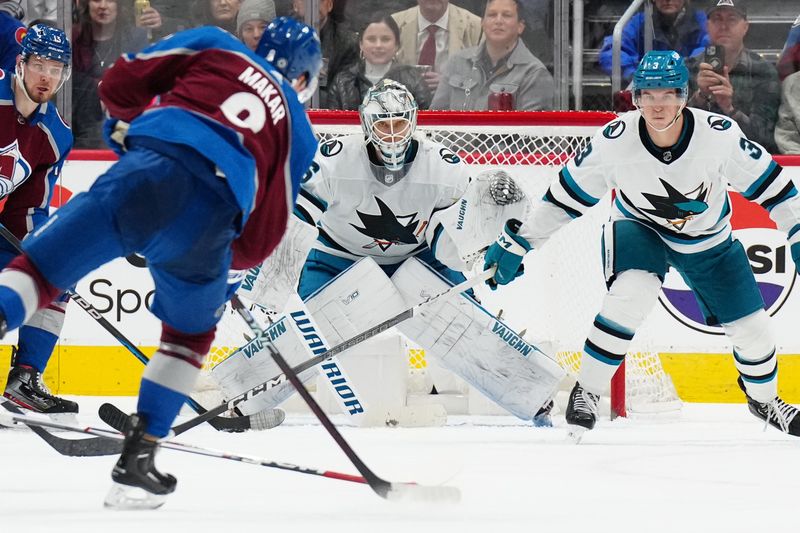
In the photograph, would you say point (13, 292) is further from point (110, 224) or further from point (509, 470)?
point (509, 470)

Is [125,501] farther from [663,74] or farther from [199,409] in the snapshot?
[663,74]

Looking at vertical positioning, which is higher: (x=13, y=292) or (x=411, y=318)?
(x=13, y=292)

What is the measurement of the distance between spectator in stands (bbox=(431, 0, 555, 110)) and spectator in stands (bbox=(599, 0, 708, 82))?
0.30 metres

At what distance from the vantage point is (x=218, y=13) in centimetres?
493

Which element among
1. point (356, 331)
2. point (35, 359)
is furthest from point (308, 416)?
point (35, 359)

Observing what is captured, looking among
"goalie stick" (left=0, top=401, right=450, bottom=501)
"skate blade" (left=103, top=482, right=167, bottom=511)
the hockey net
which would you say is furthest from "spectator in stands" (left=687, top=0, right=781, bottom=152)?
"skate blade" (left=103, top=482, right=167, bottom=511)

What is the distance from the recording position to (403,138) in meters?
3.56

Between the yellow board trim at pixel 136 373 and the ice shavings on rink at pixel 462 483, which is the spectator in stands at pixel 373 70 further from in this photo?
the ice shavings on rink at pixel 462 483

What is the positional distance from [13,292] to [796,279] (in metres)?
3.39

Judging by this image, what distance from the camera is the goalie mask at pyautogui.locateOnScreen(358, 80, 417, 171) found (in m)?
3.50

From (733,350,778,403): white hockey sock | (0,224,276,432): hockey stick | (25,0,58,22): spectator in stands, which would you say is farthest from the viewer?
(25,0,58,22): spectator in stands

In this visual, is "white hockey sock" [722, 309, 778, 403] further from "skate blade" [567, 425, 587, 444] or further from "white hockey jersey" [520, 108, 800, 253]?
"skate blade" [567, 425, 587, 444]

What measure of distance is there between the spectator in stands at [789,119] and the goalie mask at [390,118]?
2.01 m

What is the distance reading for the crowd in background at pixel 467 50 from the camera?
15.6 ft
